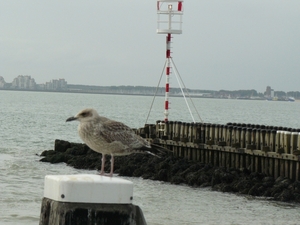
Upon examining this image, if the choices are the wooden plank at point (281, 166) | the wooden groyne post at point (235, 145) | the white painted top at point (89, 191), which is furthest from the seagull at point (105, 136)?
the wooden plank at point (281, 166)

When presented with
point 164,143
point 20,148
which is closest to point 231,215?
point 164,143

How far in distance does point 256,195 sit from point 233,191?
933 millimetres

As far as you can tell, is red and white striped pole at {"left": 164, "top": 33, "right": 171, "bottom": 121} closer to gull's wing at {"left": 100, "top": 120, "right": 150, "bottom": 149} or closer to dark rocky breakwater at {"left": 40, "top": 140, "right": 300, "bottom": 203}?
dark rocky breakwater at {"left": 40, "top": 140, "right": 300, "bottom": 203}

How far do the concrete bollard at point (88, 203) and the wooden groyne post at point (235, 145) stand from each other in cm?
1482

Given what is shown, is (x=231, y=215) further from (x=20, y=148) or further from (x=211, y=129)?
(x=20, y=148)

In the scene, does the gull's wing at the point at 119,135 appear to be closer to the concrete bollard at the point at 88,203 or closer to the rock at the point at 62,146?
the concrete bollard at the point at 88,203

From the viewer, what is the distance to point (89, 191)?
4488mm

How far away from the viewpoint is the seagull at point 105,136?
5.61 metres

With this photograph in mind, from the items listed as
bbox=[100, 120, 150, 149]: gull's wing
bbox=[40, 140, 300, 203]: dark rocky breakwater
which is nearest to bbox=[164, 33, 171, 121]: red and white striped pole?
bbox=[40, 140, 300, 203]: dark rocky breakwater

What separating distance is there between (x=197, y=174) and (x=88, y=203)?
18.1m

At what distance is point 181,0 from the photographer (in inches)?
1179

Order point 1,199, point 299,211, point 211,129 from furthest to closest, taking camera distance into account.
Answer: point 211,129, point 1,199, point 299,211

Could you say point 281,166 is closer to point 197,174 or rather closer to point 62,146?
point 197,174

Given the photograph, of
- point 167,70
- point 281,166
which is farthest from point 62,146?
point 281,166
